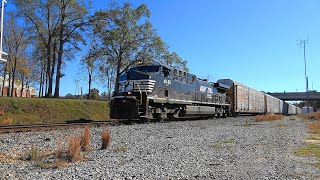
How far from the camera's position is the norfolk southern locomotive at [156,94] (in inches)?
655

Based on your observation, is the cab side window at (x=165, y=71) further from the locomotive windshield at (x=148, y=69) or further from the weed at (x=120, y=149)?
the weed at (x=120, y=149)

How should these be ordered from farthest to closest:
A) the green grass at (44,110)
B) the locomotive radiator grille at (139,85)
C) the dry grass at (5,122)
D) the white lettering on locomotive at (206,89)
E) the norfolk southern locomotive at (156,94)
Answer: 1. the white lettering on locomotive at (206,89)
2. the green grass at (44,110)
3. the dry grass at (5,122)
4. the locomotive radiator grille at (139,85)
5. the norfolk southern locomotive at (156,94)

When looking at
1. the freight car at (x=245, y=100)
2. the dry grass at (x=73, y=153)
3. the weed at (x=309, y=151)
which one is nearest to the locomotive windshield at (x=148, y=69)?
the weed at (x=309, y=151)

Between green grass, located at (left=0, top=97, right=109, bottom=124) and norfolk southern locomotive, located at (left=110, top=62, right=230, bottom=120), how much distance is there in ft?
23.8

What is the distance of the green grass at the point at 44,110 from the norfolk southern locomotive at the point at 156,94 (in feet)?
23.8

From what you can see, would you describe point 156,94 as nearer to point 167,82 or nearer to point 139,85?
point 139,85

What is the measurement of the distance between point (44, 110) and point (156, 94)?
10055 mm

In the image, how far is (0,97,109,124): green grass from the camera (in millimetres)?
20750

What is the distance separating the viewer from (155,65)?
18578 millimetres

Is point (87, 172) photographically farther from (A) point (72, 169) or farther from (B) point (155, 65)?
(B) point (155, 65)

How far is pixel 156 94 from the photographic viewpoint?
1767 cm

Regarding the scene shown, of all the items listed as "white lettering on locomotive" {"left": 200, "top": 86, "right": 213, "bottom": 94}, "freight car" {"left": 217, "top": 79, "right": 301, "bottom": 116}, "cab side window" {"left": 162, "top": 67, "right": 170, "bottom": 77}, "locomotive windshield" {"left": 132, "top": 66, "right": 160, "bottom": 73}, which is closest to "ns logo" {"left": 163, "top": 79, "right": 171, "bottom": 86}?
"cab side window" {"left": 162, "top": 67, "right": 170, "bottom": 77}

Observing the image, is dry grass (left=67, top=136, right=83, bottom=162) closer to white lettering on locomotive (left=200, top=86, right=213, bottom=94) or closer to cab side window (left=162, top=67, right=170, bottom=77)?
cab side window (left=162, top=67, right=170, bottom=77)

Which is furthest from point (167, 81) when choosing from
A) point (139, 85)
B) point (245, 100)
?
point (245, 100)
